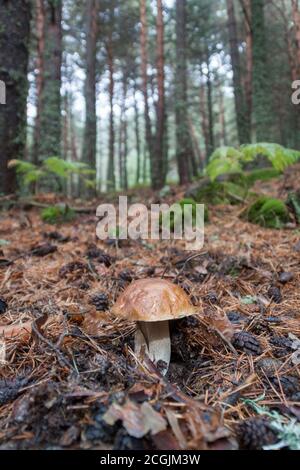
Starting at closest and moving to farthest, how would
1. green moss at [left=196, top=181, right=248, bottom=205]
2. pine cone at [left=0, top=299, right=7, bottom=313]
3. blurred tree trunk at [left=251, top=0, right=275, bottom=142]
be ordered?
pine cone at [left=0, top=299, right=7, bottom=313], green moss at [left=196, top=181, right=248, bottom=205], blurred tree trunk at [left=251, top=0, right=275, bottom=142]

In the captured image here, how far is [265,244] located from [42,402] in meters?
2.99

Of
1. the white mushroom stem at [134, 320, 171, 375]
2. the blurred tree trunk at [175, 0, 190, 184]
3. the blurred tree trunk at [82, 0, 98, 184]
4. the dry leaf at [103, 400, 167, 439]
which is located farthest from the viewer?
the blurred tree trunk at [175, 0, 190, 184]

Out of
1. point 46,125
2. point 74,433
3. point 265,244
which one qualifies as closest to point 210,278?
point 265,244

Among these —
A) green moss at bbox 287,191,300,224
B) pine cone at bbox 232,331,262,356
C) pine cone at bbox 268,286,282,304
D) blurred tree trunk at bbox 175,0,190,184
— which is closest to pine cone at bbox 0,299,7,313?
pine cone at bbox 232,331,262,356

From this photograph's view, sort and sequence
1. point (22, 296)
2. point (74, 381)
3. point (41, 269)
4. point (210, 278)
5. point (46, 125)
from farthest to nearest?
point (46, 125), point (41, 269), point (210, 278), point (22, 296), point (74, 381)

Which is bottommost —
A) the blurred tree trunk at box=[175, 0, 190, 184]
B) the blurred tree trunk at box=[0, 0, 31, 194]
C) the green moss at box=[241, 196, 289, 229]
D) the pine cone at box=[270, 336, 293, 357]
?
the pine cone at box=[270, 336, 293, 357]

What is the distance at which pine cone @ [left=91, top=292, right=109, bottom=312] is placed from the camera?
2.36 meters

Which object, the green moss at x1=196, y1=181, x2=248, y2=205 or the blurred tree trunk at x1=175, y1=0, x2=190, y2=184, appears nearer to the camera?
the green moss at x1=196, y1=181, x2=248, y2=205

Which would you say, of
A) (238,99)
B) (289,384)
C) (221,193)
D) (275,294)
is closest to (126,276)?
(275,294)

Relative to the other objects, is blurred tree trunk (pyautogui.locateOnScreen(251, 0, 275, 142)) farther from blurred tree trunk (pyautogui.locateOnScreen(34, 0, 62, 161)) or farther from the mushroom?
the mushroom

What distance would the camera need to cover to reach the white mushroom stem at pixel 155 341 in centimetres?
181

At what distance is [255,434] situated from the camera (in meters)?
1.18

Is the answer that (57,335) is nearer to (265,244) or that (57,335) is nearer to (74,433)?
(74,433)
